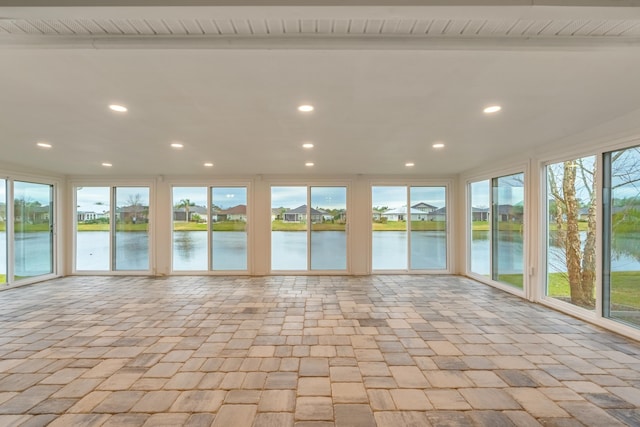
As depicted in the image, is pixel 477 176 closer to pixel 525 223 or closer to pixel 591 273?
pixel 525 223

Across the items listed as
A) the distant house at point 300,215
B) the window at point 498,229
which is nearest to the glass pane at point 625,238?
the window at point 498,229

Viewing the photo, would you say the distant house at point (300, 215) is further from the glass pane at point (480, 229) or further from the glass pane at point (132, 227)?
the glass pane at point (480, 229)

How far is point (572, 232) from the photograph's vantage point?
4.13m

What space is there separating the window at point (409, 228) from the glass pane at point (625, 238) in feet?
11.8

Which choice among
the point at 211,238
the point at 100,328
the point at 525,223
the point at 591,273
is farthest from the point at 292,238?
the point at 591,273

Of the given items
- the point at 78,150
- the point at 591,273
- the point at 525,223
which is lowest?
the point at 591,273

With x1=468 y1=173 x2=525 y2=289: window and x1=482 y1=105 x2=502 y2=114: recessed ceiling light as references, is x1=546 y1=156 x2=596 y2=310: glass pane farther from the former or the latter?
x1=482 y1=105 x2=502 y2=114: recessed ceiling light

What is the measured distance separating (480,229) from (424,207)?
129 cm

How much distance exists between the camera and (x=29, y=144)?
13.3ft

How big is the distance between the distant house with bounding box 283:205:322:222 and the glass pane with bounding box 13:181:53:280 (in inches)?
202

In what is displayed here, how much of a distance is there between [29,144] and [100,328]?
8.90 feet

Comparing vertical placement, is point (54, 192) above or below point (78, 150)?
below

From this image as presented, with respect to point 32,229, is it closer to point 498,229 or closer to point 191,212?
point 191,212

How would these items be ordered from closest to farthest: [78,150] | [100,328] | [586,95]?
[586,95]
[100,328]
[78,150]
